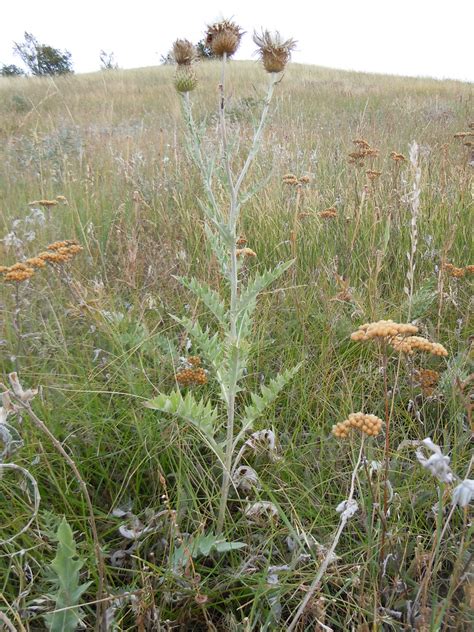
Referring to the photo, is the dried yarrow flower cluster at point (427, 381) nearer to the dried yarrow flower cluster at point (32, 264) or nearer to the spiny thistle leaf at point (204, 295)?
the spiny thistle leaf at point (204, 295)

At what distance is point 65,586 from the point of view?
3.21 feet

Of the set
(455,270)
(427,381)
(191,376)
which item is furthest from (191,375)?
(455,270)

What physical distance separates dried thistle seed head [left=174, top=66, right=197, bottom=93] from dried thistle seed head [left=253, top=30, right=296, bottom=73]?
0.72 feet

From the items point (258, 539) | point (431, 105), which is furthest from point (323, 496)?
point (431, 105)

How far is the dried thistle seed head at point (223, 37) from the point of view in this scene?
1.42 meters

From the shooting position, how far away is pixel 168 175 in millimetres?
3994

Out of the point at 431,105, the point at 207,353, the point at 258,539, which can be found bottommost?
the point at 258,539

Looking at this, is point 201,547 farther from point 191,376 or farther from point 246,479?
point 191,376

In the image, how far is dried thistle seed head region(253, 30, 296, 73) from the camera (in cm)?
142

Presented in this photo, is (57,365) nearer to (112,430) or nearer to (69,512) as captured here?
(112,430)

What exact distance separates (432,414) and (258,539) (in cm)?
78


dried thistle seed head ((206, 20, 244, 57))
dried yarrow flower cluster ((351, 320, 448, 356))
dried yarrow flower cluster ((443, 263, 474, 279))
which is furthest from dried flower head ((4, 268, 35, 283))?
dried yarrow flower cluster ((443, 263, 474, 279))

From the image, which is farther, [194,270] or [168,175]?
[168,175]

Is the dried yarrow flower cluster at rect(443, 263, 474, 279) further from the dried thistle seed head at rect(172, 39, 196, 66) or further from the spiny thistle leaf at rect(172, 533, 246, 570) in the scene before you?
the spiny thistle leaf at rect(172, 533, 246, 570)
